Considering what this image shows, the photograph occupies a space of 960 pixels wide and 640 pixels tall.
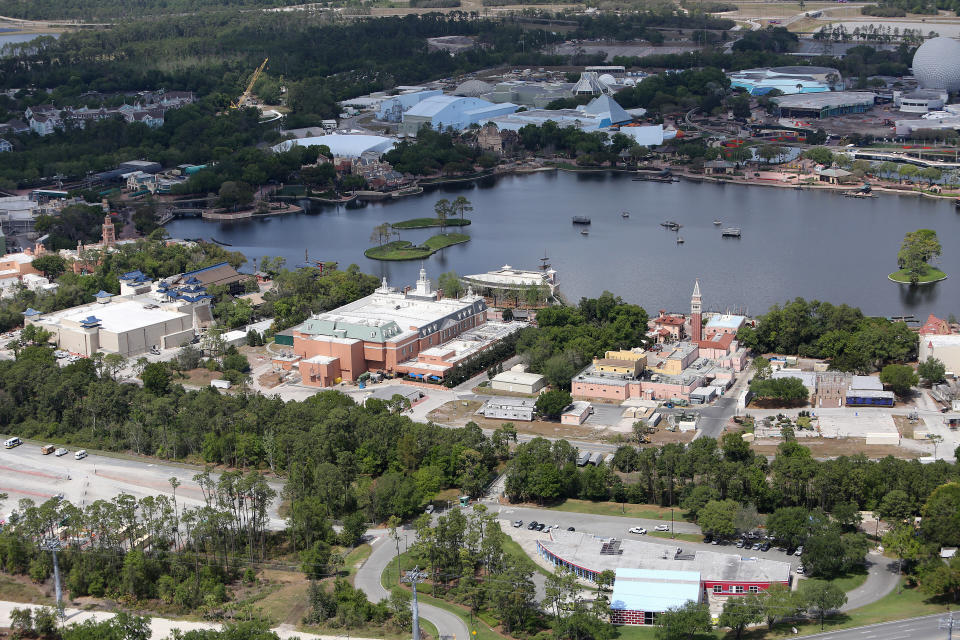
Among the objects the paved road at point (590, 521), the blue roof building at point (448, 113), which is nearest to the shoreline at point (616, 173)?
the blue roof building at point (448, 113)

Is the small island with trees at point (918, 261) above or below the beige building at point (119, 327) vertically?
above

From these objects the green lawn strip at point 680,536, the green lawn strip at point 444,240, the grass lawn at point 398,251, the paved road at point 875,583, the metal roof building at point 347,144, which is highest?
the metal roof building at point 347,144

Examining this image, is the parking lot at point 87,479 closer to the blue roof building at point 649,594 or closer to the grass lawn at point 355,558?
the grass lawn at point 355,558

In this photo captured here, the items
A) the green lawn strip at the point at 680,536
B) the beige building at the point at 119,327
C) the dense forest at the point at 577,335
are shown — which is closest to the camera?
the green lawn strip at the point at 680,536

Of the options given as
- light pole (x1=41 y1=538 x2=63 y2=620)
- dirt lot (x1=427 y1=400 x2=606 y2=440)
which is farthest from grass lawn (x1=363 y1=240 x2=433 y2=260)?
light pole (x1=41 y1=538 x2=63 y2=620)

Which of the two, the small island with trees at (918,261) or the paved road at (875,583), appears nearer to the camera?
the paved road at (875,583)

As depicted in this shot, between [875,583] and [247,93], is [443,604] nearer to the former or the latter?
[875,583]

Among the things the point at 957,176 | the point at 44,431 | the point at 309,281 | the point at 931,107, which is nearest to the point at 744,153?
the point at 957,176
